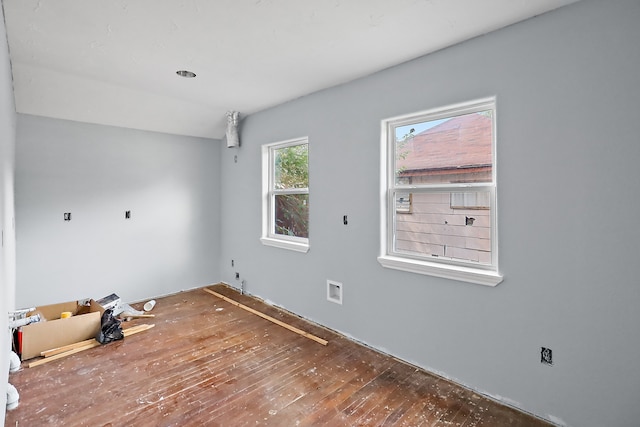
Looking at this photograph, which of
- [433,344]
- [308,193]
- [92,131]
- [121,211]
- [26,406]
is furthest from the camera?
[121,211]

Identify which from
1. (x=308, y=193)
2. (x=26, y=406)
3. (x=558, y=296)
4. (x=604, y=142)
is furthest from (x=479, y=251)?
(x=26, y=406)

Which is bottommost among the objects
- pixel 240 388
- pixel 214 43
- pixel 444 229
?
pixel 240 388

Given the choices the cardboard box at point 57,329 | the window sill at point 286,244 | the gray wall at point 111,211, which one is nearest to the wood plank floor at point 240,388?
the cardboard box at point 57,329

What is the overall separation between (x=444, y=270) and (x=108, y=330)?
10.1 feet

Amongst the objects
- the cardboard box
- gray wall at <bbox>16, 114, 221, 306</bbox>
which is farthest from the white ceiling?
the cardboard box

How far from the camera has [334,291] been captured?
3340 mm

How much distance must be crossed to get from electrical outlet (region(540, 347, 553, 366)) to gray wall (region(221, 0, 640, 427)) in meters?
0.02

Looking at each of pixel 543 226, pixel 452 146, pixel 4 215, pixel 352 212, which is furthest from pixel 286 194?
pixel 543 226

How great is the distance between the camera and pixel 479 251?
7.79 ft

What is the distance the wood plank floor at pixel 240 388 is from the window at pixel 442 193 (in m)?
0.84

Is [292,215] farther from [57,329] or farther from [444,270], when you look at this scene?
[57,329]

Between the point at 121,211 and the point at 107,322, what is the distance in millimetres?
1615

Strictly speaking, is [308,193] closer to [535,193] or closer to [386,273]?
[386,273]

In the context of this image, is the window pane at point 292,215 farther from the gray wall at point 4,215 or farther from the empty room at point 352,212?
the gray wall at point 4,215
